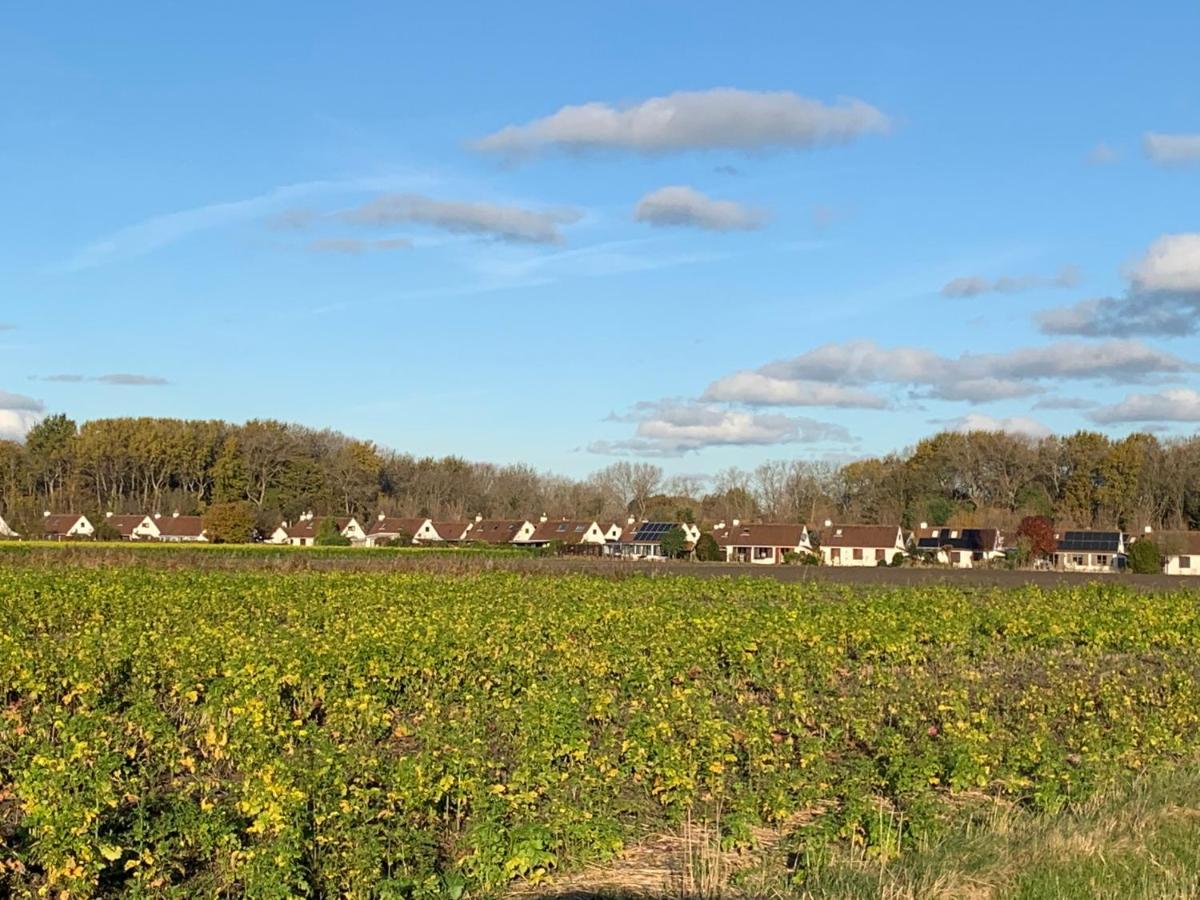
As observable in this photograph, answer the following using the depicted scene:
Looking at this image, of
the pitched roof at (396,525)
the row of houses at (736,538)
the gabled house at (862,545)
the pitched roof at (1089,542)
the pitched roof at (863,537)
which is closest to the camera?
the row of houses at (736,538)

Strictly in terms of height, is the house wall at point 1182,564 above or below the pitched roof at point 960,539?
below

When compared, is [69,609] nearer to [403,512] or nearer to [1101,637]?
[1101,637]

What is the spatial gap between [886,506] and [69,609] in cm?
11485

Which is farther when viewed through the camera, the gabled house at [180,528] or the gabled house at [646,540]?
the gabled house at [180,528]

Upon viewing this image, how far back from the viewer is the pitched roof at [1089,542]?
3856 inches

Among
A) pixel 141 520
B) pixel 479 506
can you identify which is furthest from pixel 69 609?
pixel 479 506

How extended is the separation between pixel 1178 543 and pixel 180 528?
86091mm

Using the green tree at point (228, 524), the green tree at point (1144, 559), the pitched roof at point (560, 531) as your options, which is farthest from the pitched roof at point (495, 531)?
the green tree at point (1144, 559)

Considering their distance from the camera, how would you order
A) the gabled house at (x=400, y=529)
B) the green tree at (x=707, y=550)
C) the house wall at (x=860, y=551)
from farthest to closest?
the gabled house at (x=400, y=529), the house wall at (x=860, y=551), the green tree at (x=707, y=550)

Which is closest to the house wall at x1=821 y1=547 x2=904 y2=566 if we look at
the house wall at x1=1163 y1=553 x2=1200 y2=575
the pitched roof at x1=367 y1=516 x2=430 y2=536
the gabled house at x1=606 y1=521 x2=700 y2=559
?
the gabled house at x1=606 y1=521 x2=700 y2=559

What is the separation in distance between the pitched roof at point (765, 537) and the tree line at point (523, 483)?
16.6m

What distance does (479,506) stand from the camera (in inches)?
5955

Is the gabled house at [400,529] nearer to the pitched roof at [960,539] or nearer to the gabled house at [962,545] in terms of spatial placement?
the pitched roof at [960,539]

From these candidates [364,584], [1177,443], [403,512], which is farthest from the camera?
[403,512]
